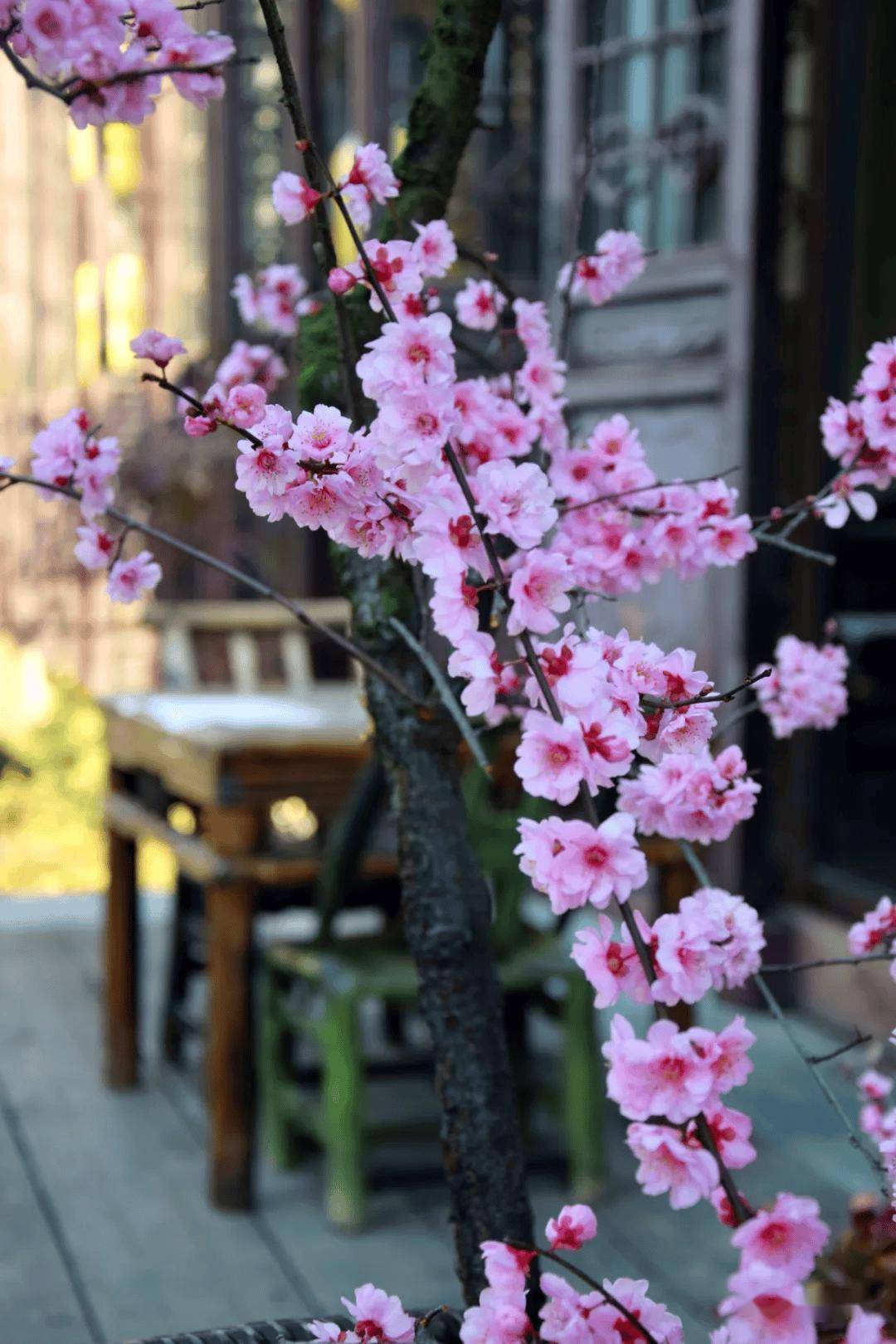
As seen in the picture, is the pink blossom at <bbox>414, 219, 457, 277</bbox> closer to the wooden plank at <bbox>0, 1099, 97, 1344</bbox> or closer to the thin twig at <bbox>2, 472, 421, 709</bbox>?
the thin twig at <bbox>2, 472, 421, 709</bbox>

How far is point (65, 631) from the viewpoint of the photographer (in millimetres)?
7250

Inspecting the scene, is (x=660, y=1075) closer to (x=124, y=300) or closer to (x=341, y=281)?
(x=341, y=281)

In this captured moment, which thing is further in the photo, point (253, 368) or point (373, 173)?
point (253, 368)

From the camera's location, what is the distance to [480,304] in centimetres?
153

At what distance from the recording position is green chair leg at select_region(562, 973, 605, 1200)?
295 centimetres

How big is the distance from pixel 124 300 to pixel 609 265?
584cm

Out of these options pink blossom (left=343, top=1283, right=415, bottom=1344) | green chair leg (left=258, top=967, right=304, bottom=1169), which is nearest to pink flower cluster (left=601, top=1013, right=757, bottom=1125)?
pink blossom (left=343, top=1283, right=415, bottom=1344)

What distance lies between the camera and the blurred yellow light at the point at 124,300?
6980mm

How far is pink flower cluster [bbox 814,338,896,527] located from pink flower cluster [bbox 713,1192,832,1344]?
2.35 ft

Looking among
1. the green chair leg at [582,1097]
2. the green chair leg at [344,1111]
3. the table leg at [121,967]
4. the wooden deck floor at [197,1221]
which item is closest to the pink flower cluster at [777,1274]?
the wooden deck floor at [197,1221]

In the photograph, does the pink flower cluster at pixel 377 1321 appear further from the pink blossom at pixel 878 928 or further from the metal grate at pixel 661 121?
the metal grate at pixel 661 121

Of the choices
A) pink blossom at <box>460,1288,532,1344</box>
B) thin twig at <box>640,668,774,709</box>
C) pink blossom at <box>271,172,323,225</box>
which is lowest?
pink blossom at <box>460,1288,532,1344</box>

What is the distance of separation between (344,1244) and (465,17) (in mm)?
2140

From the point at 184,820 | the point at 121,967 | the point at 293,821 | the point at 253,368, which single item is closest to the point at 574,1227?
the point at 253,368
